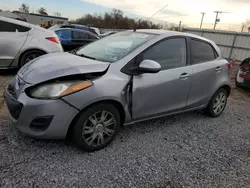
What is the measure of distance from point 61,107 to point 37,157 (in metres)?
0.68

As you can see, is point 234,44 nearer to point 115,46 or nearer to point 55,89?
point 115,46

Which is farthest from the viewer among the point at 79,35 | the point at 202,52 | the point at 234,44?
the point at 234,44

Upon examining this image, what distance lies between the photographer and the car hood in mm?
2698

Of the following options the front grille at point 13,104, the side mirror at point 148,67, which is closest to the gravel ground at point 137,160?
the front grille at point 13,104

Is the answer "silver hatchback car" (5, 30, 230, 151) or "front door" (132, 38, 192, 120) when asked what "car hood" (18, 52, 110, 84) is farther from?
"front door" (132, 38, 192, 120)

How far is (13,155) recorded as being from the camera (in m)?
2.67

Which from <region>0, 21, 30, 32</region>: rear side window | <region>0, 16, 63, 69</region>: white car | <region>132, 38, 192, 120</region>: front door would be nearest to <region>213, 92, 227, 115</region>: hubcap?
<region>132, 38, 192, 120</region>: front door

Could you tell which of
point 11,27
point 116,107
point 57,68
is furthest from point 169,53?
point 11,27

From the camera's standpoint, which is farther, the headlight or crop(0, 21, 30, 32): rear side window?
crop(0, 21, 30, 32): rear side window

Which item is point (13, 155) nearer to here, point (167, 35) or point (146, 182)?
point (146, 182)

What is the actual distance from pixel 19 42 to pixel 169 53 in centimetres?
419

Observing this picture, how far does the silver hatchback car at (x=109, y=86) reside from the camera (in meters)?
2.60

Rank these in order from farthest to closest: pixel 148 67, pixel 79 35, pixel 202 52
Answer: pixel 79 35, pixel 202 52, pixel 148 67

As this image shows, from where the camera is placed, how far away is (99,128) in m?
2.89
